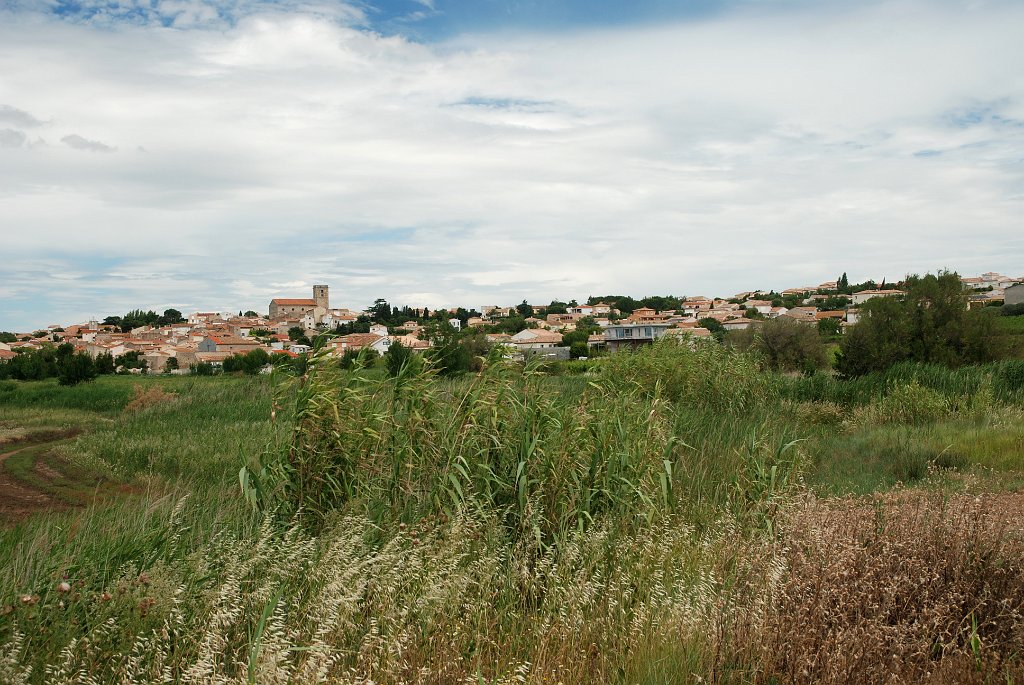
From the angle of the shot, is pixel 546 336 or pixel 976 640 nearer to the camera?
pixel 976 640

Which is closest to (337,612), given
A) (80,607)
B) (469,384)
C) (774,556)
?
(80,607)

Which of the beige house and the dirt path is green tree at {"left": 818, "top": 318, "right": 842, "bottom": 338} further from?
the dirt path

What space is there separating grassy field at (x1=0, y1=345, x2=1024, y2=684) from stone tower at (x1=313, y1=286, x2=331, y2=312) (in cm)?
10841

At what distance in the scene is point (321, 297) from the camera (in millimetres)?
122125

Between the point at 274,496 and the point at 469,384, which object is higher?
the point at 469,384

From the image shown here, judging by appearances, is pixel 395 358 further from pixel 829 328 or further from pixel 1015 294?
pixel 1015 294

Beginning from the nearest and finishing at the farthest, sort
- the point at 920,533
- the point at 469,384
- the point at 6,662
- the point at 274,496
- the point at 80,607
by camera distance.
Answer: the point at 6,662, the point at 80,607, the point at 920,533, the point at 274,496, the point at 469,384

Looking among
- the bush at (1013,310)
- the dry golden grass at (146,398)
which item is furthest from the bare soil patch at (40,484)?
the bush at (1013,310)

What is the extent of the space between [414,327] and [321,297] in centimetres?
9130

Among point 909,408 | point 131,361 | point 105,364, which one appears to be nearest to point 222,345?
point 131,361

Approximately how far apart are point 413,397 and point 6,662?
424cm

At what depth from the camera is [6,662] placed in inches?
124

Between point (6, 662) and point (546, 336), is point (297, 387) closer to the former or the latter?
point (6, 662)

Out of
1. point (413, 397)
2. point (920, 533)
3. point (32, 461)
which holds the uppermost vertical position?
point (413, 397)
